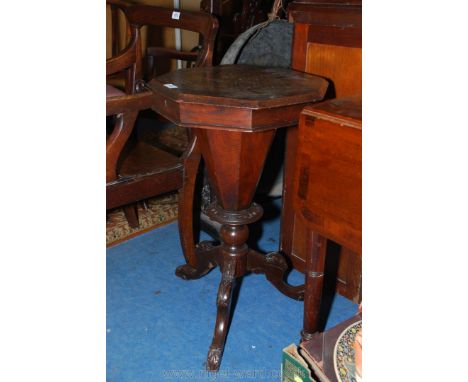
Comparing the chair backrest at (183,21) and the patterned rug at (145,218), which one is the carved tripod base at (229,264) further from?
the chair backrest at (183,21)

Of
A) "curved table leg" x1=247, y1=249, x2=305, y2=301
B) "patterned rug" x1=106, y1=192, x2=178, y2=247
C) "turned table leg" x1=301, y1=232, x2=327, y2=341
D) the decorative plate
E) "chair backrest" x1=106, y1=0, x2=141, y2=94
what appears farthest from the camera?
"patterned rug" x1=106, y1=192, x2=178, y2=247

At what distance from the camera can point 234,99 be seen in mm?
1299

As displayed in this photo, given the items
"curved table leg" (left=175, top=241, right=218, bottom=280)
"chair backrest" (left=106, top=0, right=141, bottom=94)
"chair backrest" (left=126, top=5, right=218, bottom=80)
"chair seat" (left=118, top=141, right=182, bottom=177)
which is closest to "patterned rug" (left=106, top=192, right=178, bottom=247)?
"curved table leg" (left=175, top=241, right=218, bottom=280)

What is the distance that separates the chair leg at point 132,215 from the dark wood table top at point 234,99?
1.01m

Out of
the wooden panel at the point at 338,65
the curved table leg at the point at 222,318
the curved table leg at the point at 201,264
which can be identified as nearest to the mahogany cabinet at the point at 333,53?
the wooden panel at the point at 338,65

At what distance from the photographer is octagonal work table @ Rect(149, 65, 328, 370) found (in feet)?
4.37

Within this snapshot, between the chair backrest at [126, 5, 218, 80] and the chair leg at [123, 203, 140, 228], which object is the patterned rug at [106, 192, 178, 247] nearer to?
the chair leg at [123, 203, 140, 228]

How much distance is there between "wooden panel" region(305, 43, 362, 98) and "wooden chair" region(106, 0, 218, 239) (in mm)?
369

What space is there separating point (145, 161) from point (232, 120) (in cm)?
68

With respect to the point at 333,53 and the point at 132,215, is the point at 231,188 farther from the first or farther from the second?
the point at 132,215
